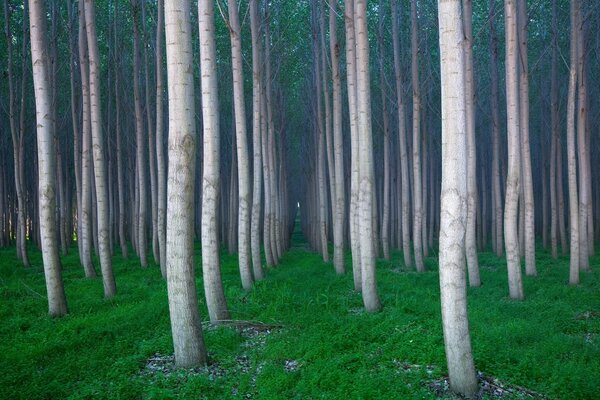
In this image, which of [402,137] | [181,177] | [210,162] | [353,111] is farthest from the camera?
[402,137]

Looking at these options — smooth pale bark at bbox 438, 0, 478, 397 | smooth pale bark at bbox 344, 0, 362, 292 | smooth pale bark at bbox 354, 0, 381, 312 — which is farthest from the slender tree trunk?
smooth pale bark at bbox 438, 0, 478, 397

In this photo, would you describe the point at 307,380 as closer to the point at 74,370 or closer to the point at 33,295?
the point at 74,370

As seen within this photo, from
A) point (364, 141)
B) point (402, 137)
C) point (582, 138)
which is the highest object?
point (402, 137)

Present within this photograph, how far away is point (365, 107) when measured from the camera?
29.5 feet

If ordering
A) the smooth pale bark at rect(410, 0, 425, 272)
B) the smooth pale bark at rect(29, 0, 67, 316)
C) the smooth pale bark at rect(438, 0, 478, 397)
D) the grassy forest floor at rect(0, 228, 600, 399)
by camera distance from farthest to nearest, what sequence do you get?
the smooth pale bark at rect(410, 0, 425, 272)
the smooth pale bark at rect(29, 0, 67, 316)
the grassy forest floor at rect(0, 228, 600, 399)
the smooth pale bark at rect(438, 0, 478, 397)

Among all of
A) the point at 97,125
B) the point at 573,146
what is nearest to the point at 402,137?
the point at 573,146

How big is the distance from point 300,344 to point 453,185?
3309mm

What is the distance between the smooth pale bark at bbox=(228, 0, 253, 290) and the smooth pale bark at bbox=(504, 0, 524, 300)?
17.3 feet

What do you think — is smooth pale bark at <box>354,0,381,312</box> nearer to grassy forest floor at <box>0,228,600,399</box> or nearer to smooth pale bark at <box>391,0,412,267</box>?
grassy forest floor at <box>0,228,600,399</box>

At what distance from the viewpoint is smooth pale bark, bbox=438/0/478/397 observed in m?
5.31

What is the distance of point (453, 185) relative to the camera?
534cm

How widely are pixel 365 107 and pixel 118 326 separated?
17.9 ft

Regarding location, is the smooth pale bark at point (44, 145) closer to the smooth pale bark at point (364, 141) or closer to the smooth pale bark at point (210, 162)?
the smooth pale bark at point (210, 162)

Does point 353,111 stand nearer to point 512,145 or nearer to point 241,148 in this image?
point 241,148
